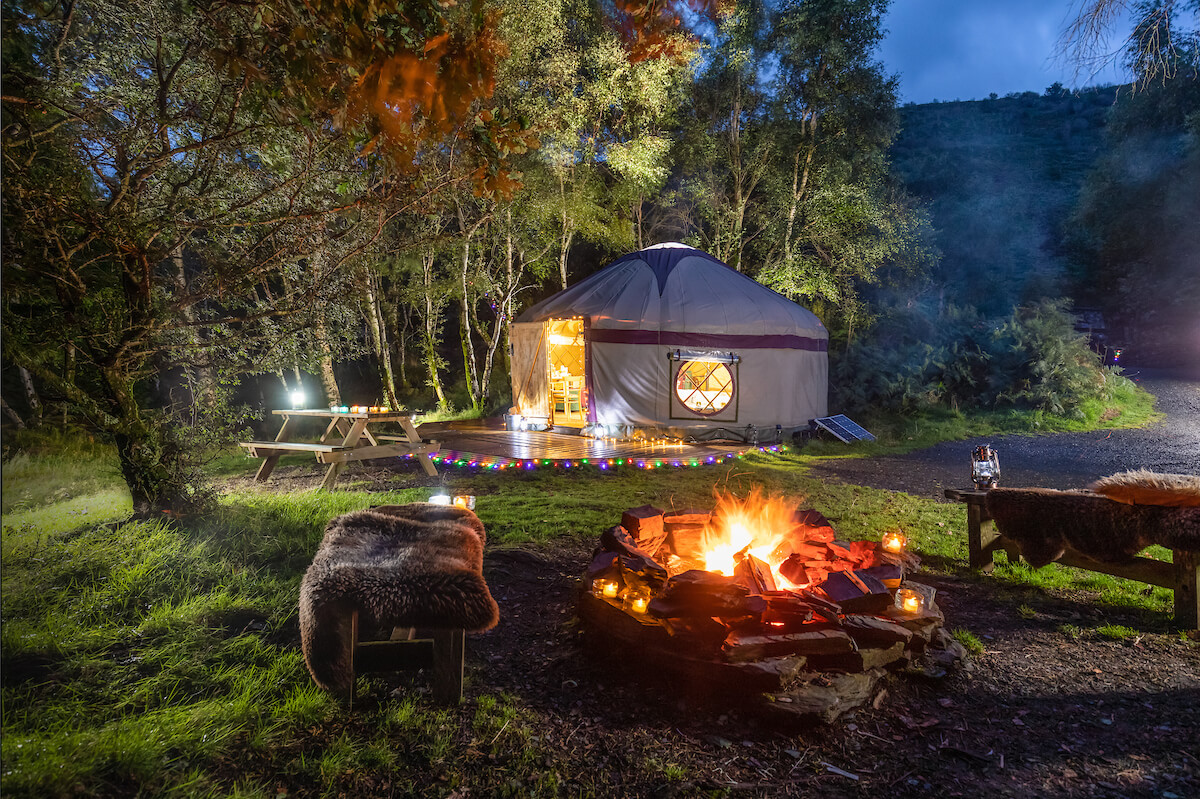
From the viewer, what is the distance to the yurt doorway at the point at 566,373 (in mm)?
11203

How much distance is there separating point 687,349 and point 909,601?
300 inches

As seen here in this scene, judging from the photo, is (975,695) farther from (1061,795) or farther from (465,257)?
(465,257)

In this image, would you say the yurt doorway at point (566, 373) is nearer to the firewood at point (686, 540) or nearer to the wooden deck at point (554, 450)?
the wooden deck at point (554, 450)

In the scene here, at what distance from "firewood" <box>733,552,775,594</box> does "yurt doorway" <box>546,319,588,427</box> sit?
7881 millimetres

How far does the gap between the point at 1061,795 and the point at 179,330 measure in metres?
5.06

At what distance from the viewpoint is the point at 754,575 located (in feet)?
8.59

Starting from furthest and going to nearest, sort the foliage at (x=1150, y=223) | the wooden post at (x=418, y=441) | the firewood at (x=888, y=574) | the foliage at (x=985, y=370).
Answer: the foliage at (x=1150, y=223) < the foliage at (x=985, y=370) < the wooden post at (x=418, y=441) < the firewood at (x=888, y=574)

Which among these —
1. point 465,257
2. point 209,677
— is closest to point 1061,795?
point 209,677

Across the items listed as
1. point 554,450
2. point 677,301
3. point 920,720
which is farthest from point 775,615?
point 677,301

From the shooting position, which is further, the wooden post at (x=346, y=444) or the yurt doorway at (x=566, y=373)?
the yurt doorway at (x=566, y=373)

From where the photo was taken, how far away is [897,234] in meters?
13.2

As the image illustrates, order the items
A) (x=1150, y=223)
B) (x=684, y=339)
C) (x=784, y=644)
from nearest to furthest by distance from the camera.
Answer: (x=784, y=644), (x=684, y=339), (x=1150, y=223)

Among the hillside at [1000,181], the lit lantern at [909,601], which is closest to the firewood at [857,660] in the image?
the lit lantern at [909,601]

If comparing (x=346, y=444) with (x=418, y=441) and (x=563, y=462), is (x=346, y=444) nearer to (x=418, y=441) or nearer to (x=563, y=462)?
(x=418, y=441)
